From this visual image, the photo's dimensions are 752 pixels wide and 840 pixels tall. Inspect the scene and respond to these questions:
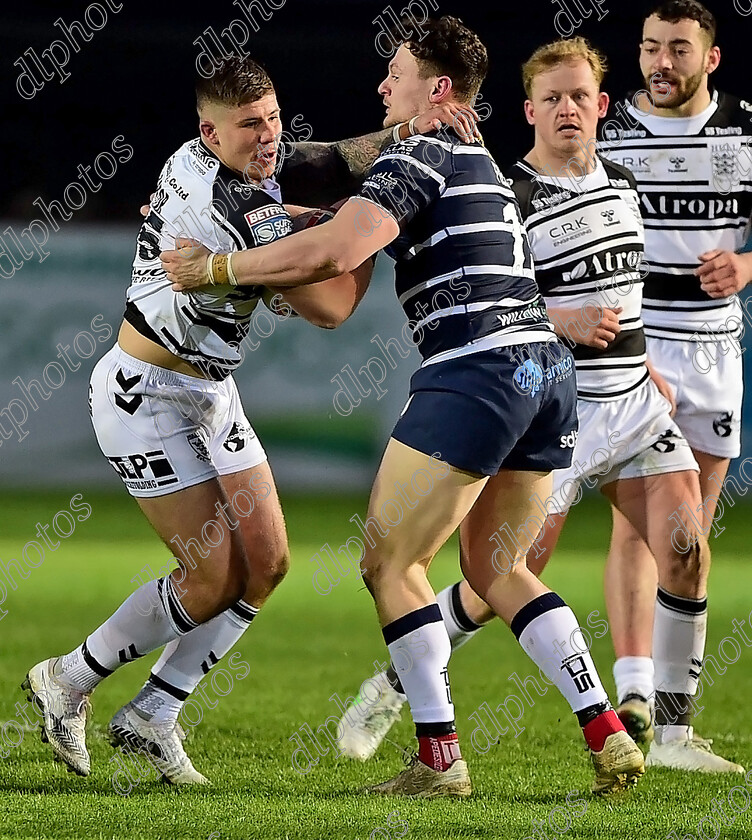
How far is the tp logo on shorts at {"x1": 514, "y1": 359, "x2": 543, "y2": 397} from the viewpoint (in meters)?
3.76

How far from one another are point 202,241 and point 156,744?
5.19ft

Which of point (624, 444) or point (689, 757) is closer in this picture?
point (689, 757)

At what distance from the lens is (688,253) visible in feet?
17.0

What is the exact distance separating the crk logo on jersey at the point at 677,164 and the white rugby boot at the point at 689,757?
215cm

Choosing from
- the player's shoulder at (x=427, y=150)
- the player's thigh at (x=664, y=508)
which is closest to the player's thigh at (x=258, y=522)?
the player's shoulder at (x=427, y=150)

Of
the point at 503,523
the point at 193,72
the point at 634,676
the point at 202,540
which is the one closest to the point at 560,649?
the point at 503,523

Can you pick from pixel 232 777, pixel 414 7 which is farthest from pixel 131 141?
pixel 232 777

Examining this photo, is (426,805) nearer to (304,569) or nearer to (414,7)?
(304,569)

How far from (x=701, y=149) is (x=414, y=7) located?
10.2m

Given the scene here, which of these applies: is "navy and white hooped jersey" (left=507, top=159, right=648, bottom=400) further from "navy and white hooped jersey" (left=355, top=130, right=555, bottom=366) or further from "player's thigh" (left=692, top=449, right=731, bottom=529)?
"navy and white hooped jersey" (left=355, top=130, right=555, bottom=366)

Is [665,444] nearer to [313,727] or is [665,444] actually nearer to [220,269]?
[313,727]

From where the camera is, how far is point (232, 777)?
422cm

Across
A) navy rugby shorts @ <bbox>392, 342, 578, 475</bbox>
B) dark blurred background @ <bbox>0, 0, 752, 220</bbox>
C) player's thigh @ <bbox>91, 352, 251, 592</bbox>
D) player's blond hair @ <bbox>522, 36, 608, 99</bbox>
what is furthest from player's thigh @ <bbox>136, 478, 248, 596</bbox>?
dark blurred background @ <bbox>0, 0, 752, 220</bbox>

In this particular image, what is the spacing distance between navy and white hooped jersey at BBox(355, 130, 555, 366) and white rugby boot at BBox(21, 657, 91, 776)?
159 centimetres
